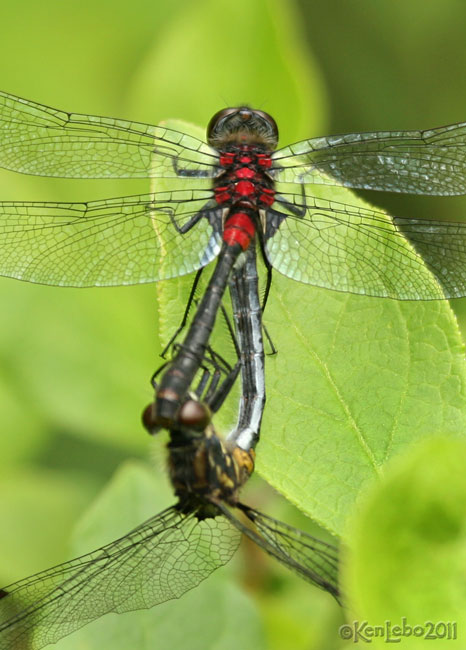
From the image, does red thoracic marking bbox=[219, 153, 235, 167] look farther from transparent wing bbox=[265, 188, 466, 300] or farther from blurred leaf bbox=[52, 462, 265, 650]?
blurred leaf bbox=[52, 462, 265, 650]

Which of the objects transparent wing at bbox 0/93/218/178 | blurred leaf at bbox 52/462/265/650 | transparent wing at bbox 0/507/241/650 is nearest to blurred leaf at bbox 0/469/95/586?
blurred leaf at bbox 52/462/265/650

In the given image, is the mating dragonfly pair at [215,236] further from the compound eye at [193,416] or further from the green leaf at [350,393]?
the green leaf at [350,393]

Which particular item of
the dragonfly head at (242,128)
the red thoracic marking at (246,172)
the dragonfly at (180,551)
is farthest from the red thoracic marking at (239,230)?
the dragonfly at (180,551)

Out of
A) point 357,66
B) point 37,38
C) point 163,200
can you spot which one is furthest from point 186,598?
point 357,66

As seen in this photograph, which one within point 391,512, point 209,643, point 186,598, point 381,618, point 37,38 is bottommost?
point 381,618

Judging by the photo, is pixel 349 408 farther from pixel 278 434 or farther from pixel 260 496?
pixel 260 496

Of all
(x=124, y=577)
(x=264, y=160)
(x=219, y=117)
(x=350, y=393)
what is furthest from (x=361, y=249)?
(x=124, y=577)

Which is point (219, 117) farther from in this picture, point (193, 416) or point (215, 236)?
point (193, 416)
